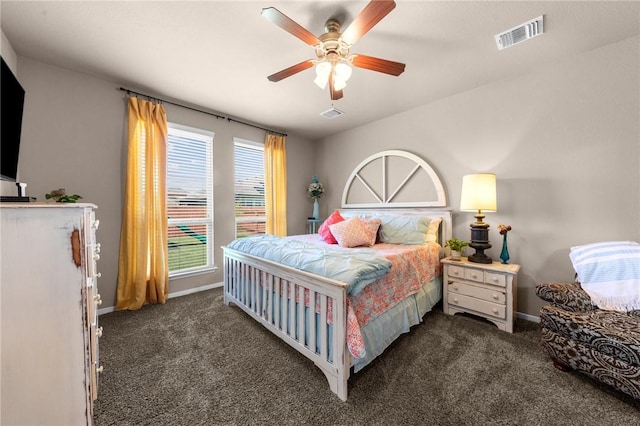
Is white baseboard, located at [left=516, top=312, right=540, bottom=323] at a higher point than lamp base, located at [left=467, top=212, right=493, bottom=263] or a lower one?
lower

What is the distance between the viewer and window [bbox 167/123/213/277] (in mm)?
3096

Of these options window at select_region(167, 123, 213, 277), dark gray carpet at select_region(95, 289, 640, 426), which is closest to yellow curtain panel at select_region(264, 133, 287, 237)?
window at select_region(167, 123, 213, 277)

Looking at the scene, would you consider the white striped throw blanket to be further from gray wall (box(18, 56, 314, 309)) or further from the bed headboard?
gray wall (box(18, 56, 314, 309))

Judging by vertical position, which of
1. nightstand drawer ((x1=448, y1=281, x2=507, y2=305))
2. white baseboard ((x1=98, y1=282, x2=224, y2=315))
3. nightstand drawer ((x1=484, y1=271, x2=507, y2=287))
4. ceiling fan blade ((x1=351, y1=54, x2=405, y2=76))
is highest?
ceiling fan blade ((x1=351, y1=54, x2=405, y2=76))

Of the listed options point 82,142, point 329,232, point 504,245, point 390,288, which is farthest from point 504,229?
point 82,142

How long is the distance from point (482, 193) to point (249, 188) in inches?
125

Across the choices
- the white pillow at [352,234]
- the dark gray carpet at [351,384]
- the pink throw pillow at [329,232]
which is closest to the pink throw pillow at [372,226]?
the white pillow at [352,234]

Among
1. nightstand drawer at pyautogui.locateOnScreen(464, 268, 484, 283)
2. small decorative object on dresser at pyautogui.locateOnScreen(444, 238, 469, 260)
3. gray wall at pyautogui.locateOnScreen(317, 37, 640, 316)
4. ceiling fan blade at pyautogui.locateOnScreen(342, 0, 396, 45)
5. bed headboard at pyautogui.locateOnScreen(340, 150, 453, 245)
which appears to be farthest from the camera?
bed headboard at pyautogui.locateOnScreen(340, 150, 453, 245)

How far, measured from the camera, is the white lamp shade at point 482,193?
2.30 m

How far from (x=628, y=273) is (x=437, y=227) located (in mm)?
1456

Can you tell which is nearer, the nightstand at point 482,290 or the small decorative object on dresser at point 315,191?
the nightstand at point 482,290

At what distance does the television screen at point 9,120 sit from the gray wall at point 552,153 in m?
3.72

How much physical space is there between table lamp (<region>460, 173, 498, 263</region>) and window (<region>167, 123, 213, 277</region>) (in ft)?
10.7

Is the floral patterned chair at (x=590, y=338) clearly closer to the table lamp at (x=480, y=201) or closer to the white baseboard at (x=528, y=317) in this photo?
the table lamp at (x=480, y=201)
